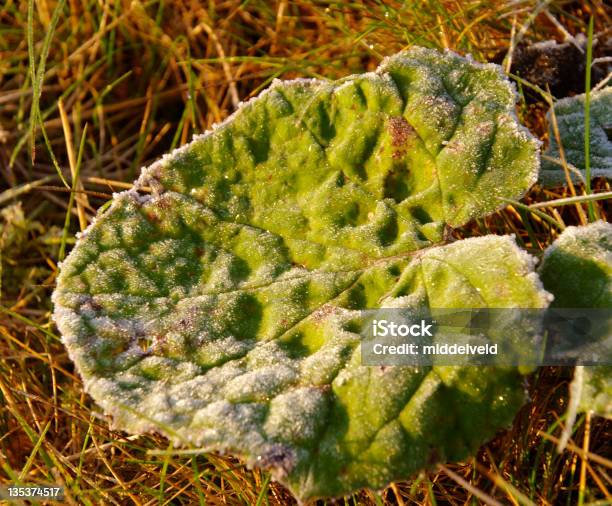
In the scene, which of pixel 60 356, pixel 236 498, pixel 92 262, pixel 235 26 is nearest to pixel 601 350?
pixel 236 498

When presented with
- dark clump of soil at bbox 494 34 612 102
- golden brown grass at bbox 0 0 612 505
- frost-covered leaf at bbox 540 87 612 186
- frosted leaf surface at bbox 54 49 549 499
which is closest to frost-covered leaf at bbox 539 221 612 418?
Answer: frosted leaf surface at bbox 54 49 549 499

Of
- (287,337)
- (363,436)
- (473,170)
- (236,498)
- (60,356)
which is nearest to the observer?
(363,436)

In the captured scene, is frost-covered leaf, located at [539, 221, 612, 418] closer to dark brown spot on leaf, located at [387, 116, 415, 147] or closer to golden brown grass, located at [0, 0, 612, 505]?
golden brown grass, located at [0, 0, 612, 505]

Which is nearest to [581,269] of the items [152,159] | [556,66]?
[556,66]

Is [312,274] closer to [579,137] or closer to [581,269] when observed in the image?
[581,269]

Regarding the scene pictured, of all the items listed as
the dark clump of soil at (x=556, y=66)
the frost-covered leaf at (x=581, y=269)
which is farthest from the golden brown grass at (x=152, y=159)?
the frost-covered leaf at (x=581, y=269)

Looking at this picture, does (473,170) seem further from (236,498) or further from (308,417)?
(236,498)
